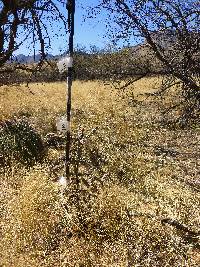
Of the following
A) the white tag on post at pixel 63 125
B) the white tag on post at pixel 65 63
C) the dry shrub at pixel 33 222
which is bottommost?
the dry shrub at pixel 33 222

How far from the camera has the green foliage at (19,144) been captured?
7867mm

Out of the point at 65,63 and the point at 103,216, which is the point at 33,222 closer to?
the point at 103,216

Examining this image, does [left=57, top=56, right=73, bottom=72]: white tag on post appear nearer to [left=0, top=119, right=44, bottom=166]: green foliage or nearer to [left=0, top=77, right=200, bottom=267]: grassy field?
[left=0, top=77, right=200, bottom=267]: grassy field

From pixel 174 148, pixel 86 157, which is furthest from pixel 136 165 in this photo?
pixel 174 148

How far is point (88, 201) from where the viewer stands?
5.35 meters

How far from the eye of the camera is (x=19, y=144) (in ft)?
26.6

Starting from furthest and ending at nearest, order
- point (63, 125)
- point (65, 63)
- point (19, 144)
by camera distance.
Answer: point (19, 144), point (63, 125), point (65, 63)

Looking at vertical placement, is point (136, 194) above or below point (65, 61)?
below

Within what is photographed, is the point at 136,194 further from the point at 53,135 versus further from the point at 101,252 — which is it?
the point at 53,135

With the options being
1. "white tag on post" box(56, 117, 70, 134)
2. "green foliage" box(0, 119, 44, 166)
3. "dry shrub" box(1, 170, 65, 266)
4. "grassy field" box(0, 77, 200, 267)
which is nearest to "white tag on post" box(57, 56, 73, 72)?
"white tag on post" box(56, 117, 70, 134)

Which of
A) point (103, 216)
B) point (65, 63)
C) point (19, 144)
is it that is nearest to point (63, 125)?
point (65, 63)

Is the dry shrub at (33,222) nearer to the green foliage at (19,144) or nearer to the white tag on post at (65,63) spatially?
the white tag on post at (65,63)

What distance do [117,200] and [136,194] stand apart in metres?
0.87

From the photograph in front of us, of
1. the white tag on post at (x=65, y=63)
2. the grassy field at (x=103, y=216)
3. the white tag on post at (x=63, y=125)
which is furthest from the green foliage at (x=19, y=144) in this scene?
the white tag on post at (x=65, y=63)
